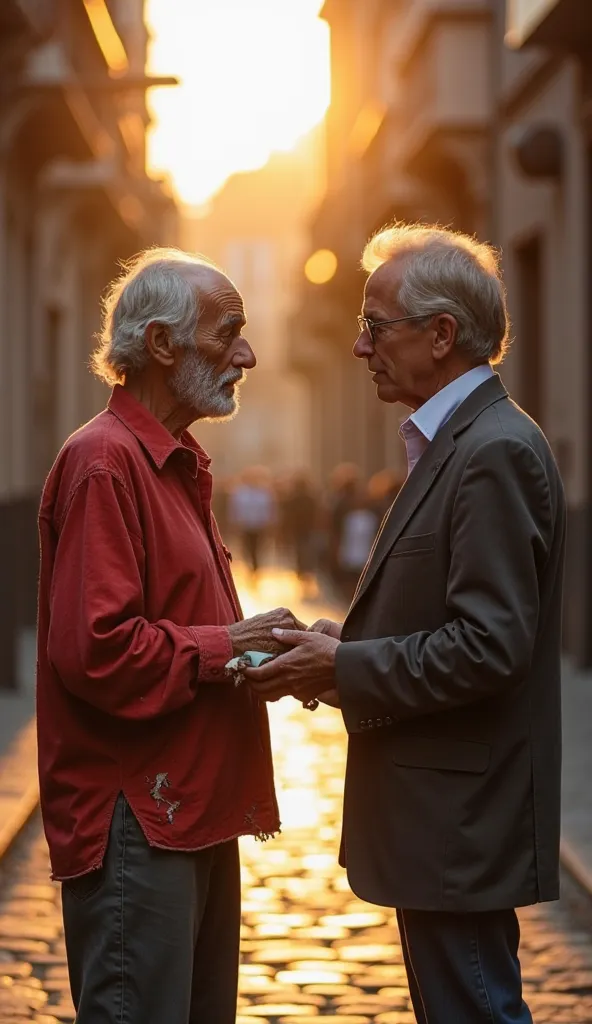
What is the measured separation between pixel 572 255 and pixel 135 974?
1222 cm

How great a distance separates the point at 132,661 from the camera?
3365 millimetres

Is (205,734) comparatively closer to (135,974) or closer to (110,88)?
(135,974)

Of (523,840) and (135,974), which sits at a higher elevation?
(523,840)

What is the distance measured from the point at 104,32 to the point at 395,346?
17184mm

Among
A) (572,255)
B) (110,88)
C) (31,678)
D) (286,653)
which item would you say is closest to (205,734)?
(286,653)

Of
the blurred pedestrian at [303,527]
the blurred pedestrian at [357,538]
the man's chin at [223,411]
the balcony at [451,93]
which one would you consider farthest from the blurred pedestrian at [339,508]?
the man's chin at [223,411]

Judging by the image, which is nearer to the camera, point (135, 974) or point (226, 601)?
point (135, 974)

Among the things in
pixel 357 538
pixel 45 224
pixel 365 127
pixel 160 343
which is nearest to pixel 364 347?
pixel 160 343

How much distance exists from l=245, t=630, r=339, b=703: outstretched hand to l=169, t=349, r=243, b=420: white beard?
49 cm

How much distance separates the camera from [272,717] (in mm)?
12609

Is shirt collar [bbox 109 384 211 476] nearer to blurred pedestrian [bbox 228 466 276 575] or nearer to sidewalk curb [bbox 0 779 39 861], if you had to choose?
sidewalk curb [bbox 0 779 39 861]

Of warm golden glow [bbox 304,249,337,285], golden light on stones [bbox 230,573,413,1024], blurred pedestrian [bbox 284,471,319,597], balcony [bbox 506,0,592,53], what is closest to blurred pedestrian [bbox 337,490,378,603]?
balcony [bbox 506,0,592,53]

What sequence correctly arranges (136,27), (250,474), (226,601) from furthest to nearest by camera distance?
(136,27) < (250,474) < (226,601)

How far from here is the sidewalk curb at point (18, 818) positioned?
743 cm
